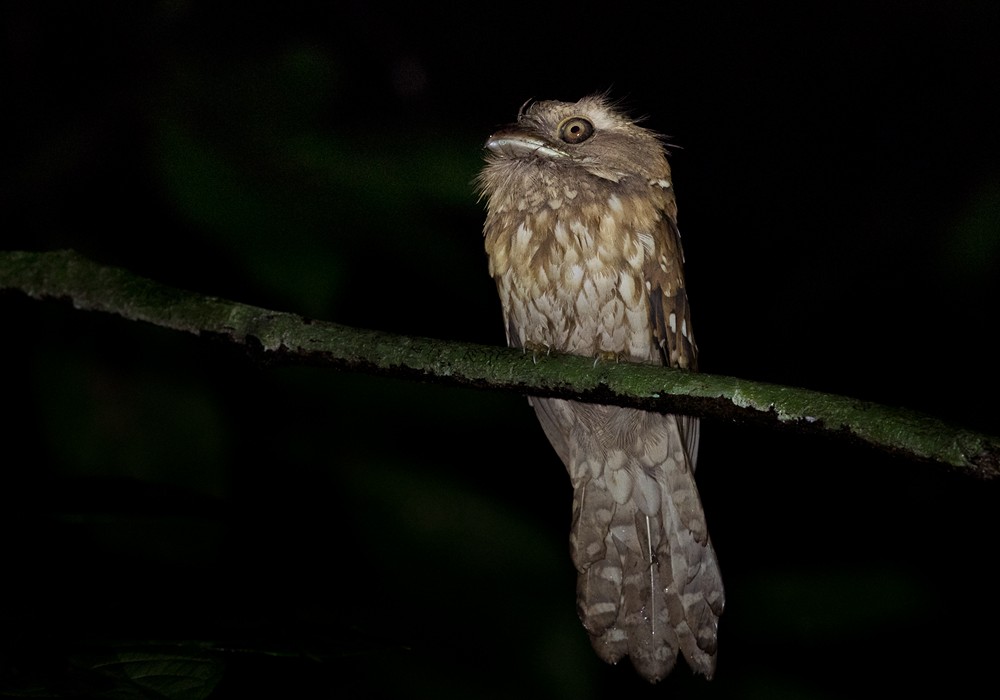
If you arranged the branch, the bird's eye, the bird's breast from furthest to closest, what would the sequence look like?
1. the bird's eye
2. the bird's breast
3. the branch

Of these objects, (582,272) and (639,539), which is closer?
(582,272)

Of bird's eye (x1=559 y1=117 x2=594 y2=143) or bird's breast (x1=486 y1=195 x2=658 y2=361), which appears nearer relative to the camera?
bird's breast (x1=486 y1=195 x2=658 y2=361)

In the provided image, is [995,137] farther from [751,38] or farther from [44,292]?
[44,292]

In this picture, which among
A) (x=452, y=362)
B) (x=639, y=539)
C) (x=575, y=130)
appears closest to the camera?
(x=452, y=362)

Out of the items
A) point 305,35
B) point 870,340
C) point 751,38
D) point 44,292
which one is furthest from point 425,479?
point 751,38

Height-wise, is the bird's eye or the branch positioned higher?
the bird's eye

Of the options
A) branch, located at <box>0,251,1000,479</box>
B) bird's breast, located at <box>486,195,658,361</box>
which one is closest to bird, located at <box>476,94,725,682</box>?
bird's breast, located at <box>486,195,658,361</box>

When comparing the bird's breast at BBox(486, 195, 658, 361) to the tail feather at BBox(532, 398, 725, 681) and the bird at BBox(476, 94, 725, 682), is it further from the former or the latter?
the tail feather at BBox(532, 398, 725, 681)

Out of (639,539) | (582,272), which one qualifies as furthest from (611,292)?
(639,539)

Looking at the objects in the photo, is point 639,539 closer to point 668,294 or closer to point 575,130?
point 668,294
